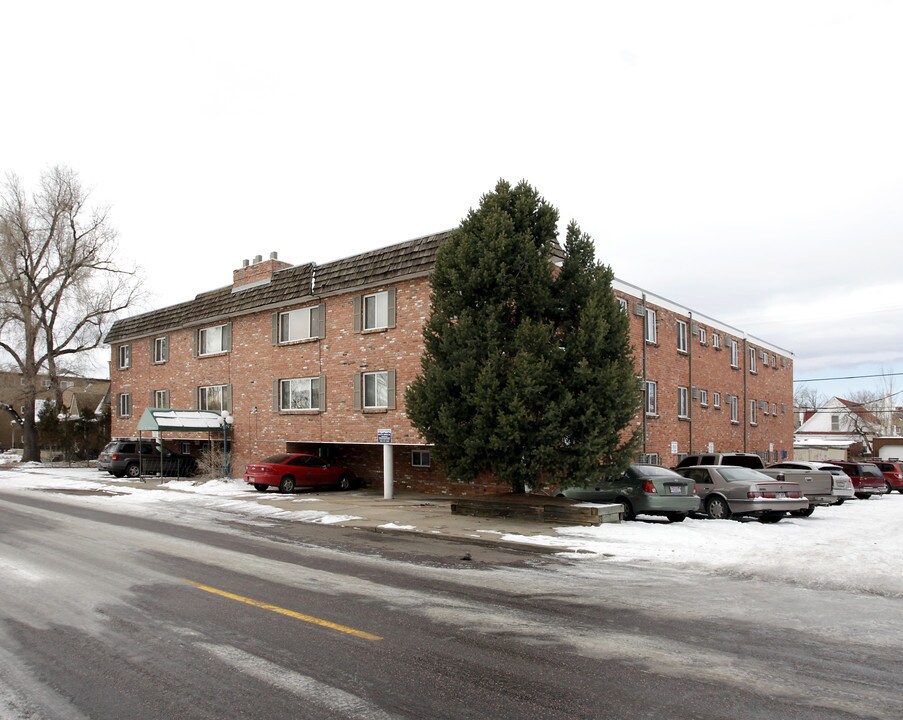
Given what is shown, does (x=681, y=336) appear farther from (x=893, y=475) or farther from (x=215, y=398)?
(x=215, y=398)

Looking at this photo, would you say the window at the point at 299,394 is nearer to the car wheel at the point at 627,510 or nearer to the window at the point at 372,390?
the window at the point at 372,390

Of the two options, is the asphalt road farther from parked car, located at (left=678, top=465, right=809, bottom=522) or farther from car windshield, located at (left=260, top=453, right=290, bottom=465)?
car windshield, located at (left=260, top=453, right=290, bottom=465)

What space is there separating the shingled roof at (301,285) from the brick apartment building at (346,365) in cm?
6

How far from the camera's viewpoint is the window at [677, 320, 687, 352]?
2883 centimetres

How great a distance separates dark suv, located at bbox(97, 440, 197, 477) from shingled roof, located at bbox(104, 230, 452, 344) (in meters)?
5.37

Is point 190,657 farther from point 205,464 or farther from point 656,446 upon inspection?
point 205,464

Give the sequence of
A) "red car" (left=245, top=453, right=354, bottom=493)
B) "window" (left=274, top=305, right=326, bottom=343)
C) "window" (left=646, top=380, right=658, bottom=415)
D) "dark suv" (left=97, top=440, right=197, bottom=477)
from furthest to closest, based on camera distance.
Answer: "dark suv" (left=97, top=440, right=197, bottom=477)
"window" (left=646, top=380, right=658, bottom=415)
"window" (left=274, top=305, right=326, bottom=343)
"red car" (left=245, top=453, right=354, bottom=493)

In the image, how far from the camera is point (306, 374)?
25.4m

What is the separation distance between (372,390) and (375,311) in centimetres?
252

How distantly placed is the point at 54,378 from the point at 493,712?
43.8 metres

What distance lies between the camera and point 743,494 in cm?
1659

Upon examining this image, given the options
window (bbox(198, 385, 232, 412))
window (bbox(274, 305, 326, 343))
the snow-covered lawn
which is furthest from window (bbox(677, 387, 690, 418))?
window (bbox(198, 385, 232, 412))

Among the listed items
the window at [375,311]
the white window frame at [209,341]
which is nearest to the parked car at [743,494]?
the window at [375,311]

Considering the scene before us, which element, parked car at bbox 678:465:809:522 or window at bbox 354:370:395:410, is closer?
parked car at bbox 678:465:809:522
